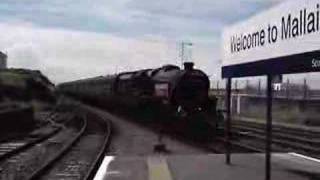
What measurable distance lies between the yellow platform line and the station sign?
194 cm

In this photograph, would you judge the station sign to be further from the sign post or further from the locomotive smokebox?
the locomotive smokebox

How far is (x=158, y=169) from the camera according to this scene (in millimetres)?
11523

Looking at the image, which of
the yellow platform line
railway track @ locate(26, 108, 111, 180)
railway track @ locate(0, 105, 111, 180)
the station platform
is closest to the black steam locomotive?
railway track @ locate(0, 105, 111, 180)

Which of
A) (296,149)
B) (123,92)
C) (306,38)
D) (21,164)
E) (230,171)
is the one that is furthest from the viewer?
(123,92)

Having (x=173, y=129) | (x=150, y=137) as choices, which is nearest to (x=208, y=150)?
(x=150, y=137)

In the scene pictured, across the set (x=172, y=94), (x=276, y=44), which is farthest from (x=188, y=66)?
(x=276, y=44)

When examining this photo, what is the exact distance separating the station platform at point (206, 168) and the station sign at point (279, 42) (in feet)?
5.30

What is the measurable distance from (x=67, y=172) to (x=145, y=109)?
20615 mm

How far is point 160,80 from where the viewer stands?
109 ft

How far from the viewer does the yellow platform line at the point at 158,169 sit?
34.8 ft

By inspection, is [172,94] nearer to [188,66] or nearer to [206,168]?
[188,66]

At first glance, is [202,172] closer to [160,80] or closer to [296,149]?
[296,149]

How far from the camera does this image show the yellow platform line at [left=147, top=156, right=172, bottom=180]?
1059 centimetres

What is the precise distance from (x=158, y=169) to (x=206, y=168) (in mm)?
817
